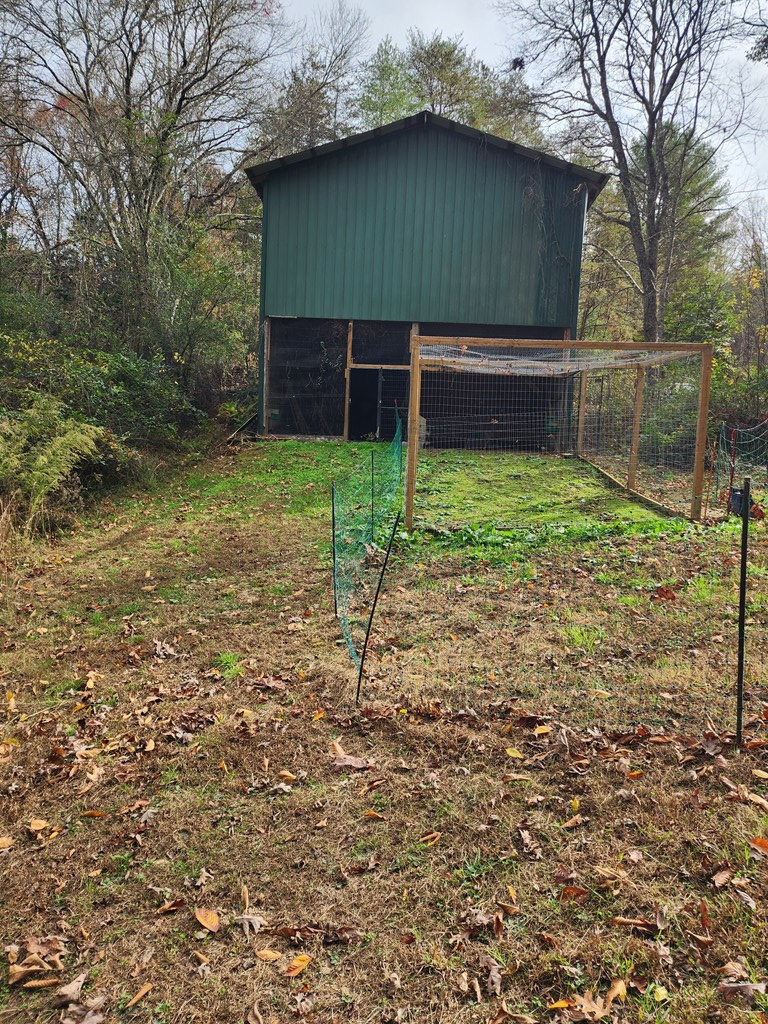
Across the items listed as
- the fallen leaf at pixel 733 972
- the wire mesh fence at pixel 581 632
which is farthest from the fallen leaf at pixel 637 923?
the wire mesh fence at pixel 581 632

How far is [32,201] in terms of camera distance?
18.9 meters

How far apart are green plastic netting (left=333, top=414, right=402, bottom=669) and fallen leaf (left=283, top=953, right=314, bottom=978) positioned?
8.18 ft

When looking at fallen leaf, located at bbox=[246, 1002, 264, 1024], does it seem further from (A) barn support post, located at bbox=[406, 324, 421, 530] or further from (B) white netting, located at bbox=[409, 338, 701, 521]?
(B) white netting, located at bbox=[409, 338, 701, 521]

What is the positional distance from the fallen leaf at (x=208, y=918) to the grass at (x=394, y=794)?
0.04m

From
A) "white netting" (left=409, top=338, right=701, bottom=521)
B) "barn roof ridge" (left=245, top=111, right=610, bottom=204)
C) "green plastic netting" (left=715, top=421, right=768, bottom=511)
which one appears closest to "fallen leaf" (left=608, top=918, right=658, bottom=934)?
"green plastic netting" (left=715, top=421, right=768, bottom=511)

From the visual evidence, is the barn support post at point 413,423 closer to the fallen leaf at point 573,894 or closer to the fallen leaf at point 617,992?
the fallen leaf at point 573,894

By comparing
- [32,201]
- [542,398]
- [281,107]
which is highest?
[281,107]

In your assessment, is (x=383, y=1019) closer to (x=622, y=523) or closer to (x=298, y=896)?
(x=298, y=896)

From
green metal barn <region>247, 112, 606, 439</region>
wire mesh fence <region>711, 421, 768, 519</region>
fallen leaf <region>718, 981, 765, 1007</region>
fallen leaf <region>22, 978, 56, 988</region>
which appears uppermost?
green metal barn <region>247, 112, 606, 439</region>

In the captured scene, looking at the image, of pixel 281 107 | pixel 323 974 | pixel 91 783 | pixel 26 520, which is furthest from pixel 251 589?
pixel 281 107

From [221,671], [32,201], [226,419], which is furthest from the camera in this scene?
[32,201]

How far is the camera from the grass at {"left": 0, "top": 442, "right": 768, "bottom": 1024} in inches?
95.3

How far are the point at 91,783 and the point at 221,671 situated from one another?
140cm

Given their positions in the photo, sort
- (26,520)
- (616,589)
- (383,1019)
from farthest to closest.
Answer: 1. (26,520)
2. (616,589)
3. (383,1019)
